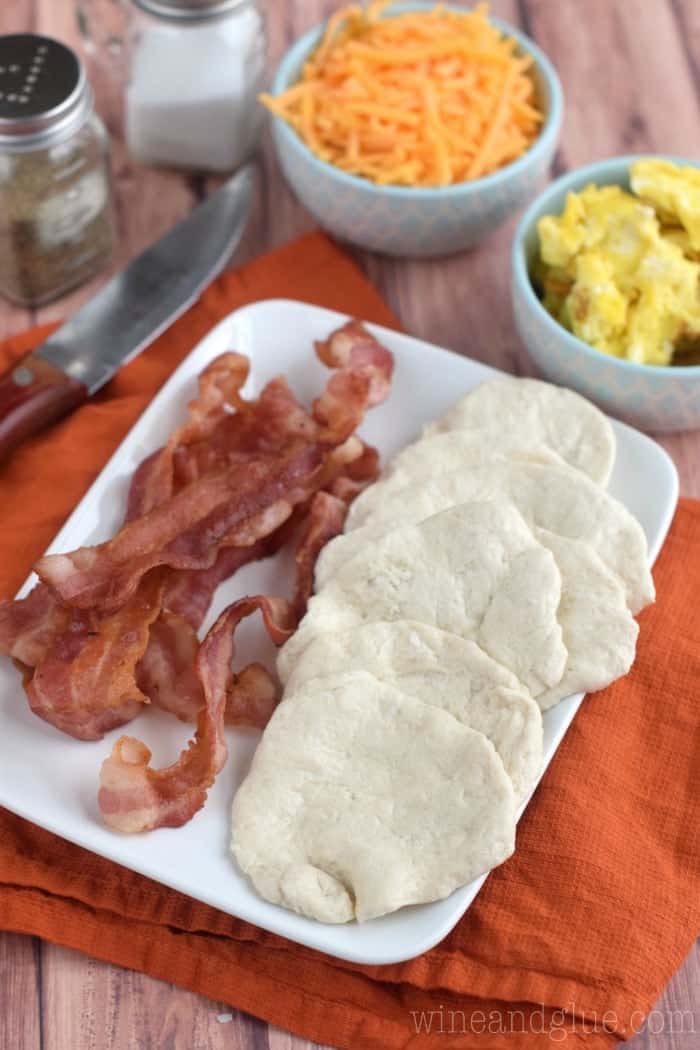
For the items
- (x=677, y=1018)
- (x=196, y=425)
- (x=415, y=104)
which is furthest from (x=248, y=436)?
(x=677, y=1018)

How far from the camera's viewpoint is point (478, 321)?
12.5 ft

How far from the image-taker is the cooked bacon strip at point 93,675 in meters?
2.65

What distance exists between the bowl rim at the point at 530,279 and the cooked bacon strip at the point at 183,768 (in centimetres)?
111

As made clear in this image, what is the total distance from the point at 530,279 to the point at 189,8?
4.16 ft

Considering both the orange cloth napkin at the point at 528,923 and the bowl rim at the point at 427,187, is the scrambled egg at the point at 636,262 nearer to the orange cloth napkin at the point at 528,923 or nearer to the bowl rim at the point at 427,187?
the bowl rim at the point at 427,187

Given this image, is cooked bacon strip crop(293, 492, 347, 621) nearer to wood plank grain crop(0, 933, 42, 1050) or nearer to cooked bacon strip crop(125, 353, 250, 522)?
cooked bacon strip crop(125, 353, 250, 522)

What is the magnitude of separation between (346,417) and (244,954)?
1.26 meters

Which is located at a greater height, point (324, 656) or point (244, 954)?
point (324, 656)

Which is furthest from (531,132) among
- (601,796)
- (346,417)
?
(601,796)

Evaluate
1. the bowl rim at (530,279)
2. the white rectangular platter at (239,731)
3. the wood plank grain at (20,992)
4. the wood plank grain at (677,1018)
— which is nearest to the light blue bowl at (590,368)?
the bowl rim at (530,279)

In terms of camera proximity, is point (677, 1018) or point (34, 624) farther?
point (34, 624)

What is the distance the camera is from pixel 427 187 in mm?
3588

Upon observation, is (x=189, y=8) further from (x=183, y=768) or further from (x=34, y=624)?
(x=183, y=768)

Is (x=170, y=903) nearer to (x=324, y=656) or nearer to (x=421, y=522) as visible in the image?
(x=324, y=656)
